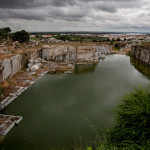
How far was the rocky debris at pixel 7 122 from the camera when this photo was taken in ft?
32.6

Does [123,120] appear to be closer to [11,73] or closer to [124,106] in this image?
[124,106]

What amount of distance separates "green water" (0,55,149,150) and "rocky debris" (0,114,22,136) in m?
0.33

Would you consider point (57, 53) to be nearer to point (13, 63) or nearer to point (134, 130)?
point (13, 63)

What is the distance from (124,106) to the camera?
24.4ft

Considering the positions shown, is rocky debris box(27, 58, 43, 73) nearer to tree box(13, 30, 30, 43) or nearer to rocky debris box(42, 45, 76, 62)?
rocky debris box(42, 45, 76, 62)

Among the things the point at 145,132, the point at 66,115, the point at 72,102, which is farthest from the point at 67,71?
the point at 145,132

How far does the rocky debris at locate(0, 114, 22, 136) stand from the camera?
9942mm

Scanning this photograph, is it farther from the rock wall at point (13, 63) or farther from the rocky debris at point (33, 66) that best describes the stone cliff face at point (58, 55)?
the rocky debris at point (33, 66)

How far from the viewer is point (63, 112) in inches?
491

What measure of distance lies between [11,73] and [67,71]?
8703 millimetres

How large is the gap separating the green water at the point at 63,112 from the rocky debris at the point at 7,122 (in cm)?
33

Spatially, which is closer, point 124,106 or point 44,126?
point 124,106

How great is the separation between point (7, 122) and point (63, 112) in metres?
4.21

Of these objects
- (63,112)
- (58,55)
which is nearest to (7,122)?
(63,112)
